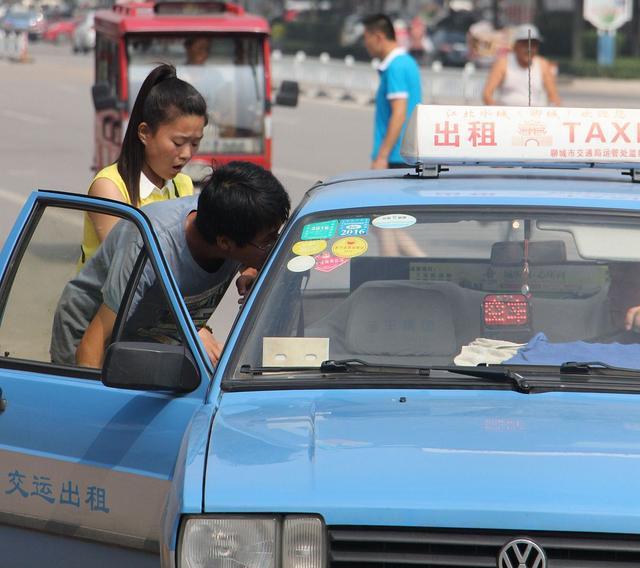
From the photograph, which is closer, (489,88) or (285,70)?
(489,88)

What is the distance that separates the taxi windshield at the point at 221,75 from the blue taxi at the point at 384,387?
822 centimetres

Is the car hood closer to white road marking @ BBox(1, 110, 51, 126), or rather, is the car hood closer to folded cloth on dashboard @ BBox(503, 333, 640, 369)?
folded cloth on dashboard @ BBox(503, 333, 640, 369)

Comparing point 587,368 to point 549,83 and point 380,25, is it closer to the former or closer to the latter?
point 380,25

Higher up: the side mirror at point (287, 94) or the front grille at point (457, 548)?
the side mirror at point (287, 94)

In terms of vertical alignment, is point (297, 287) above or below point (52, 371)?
above

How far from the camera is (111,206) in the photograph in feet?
13.6

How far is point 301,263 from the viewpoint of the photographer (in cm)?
420

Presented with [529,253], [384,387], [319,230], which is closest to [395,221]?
[319,230]

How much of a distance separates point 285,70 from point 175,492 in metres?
35.5

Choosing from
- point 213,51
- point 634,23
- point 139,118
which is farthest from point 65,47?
point 139,118

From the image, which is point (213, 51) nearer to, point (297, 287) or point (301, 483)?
point (297, 287)

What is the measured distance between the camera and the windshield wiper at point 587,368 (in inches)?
153

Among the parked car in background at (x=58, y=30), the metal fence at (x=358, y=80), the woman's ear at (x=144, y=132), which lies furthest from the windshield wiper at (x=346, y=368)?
the parked car in background at (x=58, y=30)

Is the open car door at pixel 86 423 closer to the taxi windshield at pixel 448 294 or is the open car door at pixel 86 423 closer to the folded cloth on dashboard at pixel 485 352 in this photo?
A: the taxi windshield at pixel 448 294
